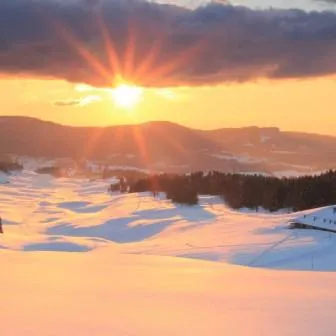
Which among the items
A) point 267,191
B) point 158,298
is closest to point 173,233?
point 267,191

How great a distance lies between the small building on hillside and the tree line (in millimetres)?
16425

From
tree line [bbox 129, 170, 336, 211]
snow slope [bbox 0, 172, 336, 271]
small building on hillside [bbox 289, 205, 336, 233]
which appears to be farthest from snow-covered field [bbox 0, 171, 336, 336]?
tree line [bbox 129, 170, 336, 211]

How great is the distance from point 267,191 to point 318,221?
23.2m

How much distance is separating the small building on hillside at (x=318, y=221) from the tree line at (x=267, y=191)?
16425 mm

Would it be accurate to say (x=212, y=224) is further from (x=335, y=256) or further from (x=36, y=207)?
(x=36, y=207)

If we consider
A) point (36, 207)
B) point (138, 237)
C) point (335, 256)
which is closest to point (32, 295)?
point (335, 256)

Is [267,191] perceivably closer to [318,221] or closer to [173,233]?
[173,233]

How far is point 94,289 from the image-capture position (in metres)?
8.14

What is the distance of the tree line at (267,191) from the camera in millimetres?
63500

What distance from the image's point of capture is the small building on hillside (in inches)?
1660

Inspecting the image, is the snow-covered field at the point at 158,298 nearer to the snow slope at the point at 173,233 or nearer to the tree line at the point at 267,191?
the snow slope at the point at 173,233

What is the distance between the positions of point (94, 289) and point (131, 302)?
3.52ft

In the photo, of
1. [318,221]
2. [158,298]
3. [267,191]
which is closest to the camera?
[158,298]

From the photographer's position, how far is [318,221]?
4369 cm
